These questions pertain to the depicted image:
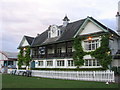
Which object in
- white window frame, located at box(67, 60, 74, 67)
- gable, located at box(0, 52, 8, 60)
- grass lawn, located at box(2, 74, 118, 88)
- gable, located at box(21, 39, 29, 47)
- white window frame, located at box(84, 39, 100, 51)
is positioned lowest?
grass lawn, located at box(2, 74, 118, 88)

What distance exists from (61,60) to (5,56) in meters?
23.2

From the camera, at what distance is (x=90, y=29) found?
22.2 meters

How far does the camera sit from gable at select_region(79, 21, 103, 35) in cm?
2165

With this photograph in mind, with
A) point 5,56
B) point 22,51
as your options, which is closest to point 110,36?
point 22,51

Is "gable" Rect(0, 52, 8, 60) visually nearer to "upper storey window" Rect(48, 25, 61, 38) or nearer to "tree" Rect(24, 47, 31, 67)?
"tree" Rect(24, 47, 31, 67)

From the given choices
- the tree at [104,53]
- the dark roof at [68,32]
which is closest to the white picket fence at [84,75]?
the tree at [104,53]

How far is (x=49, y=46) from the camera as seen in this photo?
96.8ft

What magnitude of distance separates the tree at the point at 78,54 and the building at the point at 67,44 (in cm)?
65

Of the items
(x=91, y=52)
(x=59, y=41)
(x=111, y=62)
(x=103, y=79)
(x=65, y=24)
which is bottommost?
(x=103, y=79)

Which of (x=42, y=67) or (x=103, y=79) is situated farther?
(x=42, y=67)

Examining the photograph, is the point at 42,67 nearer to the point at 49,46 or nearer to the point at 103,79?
the point at 49,46

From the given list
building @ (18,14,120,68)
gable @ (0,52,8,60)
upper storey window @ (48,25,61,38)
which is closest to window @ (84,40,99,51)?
building @ (18,14,120,68)

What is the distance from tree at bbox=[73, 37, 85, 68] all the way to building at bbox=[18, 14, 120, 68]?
0.65 meters

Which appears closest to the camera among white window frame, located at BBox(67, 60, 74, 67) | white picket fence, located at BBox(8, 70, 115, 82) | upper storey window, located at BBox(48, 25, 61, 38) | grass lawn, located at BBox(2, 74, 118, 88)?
grass lawn, located at BBox(2, 74, 118, 88)
